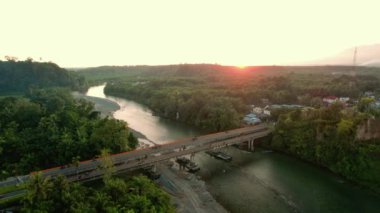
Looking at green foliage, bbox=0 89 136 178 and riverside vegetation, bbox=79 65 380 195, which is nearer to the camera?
green foliage, bbox=0 89 136 178

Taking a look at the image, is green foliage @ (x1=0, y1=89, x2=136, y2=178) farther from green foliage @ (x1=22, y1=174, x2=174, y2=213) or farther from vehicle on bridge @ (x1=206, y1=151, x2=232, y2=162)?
vehicle on bridge @ (x1=206, y1=151, x2=232, y2=162)

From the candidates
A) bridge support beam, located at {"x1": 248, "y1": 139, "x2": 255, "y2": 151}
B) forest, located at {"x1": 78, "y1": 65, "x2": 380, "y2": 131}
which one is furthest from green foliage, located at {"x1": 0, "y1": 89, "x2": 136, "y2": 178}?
forest, located at {"x1": 78, "y1": 65, "x2": 380, "y2": 131}

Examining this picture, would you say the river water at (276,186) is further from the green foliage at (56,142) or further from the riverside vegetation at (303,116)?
the green foliage at (56,142)

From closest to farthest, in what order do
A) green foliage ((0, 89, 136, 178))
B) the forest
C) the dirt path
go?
the dirt path → green foliage ((0, 89, 136, 178)) → the forest

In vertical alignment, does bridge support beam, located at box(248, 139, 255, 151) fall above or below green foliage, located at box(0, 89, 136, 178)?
below

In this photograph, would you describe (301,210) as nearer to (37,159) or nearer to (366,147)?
(366,147)

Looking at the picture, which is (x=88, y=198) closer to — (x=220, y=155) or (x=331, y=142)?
(x=220, y=155)

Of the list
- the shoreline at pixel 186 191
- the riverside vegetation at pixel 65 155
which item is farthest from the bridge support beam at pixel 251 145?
the riverside vegetation at pixel 65 155

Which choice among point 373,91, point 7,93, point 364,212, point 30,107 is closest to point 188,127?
point 30,107
